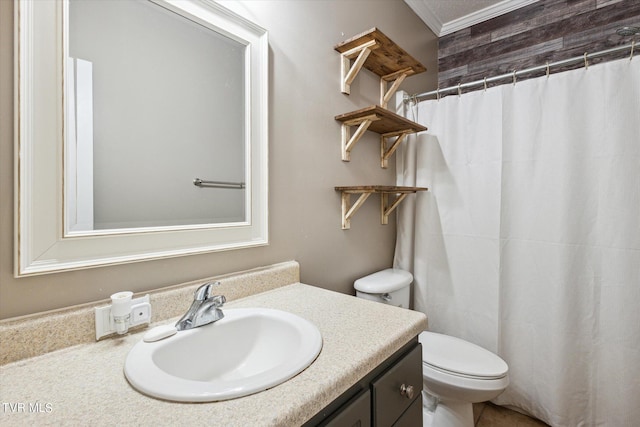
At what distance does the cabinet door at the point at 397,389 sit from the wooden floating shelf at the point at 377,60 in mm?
1204

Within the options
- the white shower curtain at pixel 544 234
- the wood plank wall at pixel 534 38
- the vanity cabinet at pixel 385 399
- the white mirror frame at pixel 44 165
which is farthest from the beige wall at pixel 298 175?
the wood plank wall at pixel 534 38

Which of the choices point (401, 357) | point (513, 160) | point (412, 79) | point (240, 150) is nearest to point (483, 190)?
point (513, 160)

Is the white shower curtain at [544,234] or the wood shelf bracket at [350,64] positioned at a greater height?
the wood shelf bracket at [350,64]

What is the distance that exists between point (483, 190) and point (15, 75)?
1864 millimetres

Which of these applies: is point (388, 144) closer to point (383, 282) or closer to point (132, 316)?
point (383, 282)

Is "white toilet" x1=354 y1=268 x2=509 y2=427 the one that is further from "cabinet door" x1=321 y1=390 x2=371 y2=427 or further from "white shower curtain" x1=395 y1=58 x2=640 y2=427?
"cabinet door" x1=321 y1=390 x2=371 y2=427

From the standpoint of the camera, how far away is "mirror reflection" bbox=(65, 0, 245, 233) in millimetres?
736

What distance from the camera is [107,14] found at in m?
0.78

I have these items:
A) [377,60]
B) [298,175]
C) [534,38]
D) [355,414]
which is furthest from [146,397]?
[534,38]

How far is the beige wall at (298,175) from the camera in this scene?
2.11ft

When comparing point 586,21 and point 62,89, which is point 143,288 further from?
point 586,21

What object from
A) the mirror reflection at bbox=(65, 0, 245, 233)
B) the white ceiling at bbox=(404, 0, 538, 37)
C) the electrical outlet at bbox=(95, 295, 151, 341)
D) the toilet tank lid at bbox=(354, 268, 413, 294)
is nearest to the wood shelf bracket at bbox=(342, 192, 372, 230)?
the toilet tank lid at bbox=(354, 268, 413, 294)

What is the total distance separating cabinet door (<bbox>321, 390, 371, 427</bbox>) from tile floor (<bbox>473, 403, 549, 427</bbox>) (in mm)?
1338

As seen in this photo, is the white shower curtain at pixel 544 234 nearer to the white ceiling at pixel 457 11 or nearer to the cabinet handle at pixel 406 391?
the white ceiling at pixel 457 11
